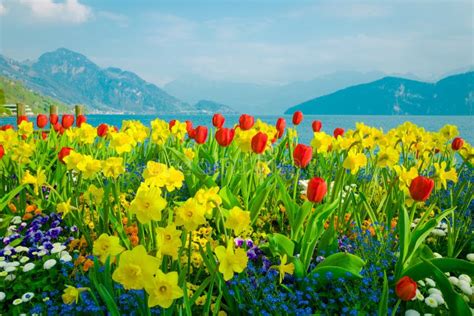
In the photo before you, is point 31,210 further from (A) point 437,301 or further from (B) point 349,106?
(B) point 349,106

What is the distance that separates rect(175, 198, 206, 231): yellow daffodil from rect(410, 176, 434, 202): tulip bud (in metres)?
1.36

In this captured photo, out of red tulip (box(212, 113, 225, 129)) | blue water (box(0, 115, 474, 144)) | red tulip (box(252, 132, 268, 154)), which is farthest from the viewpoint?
blue water (box(0, 115, 474, 144))

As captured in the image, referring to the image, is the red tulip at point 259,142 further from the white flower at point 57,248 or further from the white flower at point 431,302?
the white flower at point 57,248

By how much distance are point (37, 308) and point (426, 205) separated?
379 centimetres

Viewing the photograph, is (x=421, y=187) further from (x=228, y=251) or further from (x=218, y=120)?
(x=218, y=120)

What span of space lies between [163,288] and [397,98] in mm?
195587

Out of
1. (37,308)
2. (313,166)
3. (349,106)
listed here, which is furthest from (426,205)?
(349,106)

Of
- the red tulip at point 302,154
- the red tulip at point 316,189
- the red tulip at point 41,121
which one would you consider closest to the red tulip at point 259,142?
the red tulip at point 302,154

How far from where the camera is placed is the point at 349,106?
604 ft

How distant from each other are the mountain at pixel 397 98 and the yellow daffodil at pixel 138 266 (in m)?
181

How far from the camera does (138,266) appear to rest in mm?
1531

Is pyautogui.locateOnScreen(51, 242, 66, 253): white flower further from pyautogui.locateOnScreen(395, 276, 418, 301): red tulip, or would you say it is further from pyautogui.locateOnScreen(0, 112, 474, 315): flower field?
pyautogui.locateOnScreen(395, 276, 418, 301): red tulip

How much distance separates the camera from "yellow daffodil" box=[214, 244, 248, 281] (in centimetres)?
173

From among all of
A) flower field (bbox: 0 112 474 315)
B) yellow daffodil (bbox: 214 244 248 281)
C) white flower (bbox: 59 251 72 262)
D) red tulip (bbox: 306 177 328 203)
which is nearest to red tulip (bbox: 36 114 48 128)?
flower field (bbox: 0 112 474 315)
